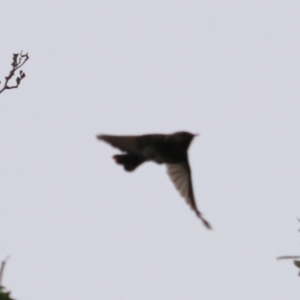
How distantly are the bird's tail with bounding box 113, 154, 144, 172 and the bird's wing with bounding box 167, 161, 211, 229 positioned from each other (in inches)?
29.4

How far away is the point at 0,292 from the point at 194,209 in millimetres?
2435

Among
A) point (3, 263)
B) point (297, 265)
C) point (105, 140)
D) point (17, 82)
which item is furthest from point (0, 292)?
point (17, 82)

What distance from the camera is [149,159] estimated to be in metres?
7.54

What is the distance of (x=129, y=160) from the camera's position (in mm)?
7590

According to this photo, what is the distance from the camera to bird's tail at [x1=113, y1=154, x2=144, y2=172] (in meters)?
7.51

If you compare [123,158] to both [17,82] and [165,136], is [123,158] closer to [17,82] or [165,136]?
[165,136]

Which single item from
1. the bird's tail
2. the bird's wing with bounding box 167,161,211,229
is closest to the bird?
the bird's tail

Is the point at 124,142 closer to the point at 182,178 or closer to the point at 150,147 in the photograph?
the point at 150,147

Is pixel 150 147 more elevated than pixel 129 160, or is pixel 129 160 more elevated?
pixel 150 147

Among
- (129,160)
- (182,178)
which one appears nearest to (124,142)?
(129,160)

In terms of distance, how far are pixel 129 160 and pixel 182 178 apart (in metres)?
0.96

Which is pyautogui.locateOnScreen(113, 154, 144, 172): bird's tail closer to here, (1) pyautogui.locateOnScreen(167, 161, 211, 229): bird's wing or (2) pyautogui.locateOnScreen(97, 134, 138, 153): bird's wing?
(2) pyautogui.locateOnScreen(97, 134, 138, 153): bird's wing

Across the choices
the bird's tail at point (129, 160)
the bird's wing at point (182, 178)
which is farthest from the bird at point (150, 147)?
the bird's wing at point (182, 178)

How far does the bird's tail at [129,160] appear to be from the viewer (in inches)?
296
